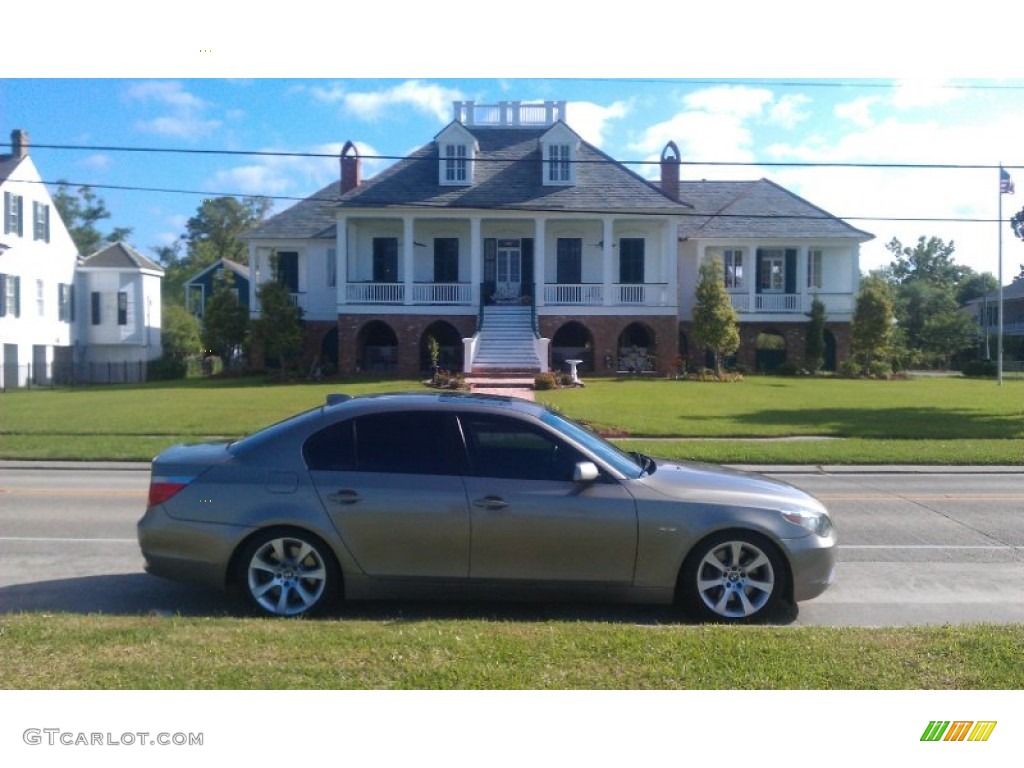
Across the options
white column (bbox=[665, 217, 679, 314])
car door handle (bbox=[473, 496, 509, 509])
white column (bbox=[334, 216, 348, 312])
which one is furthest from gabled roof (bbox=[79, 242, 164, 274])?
car door handle (bbox=[473, 496, 509, 509])

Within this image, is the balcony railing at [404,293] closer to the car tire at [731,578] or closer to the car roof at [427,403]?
the car roof at [427,403]

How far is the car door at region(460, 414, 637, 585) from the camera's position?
6555 millimetres

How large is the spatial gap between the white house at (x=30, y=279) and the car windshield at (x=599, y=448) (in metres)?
36.2

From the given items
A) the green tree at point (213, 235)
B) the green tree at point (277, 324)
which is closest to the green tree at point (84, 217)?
the green tree at point (213, 235)

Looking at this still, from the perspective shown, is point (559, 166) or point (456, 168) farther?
point (456, 168)

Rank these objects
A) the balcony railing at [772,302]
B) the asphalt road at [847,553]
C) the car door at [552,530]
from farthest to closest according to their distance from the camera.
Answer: the balcony railing at [772,302]
the asphalt road at [847,553]
the car door at [552,530]

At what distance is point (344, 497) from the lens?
6672 millimetres

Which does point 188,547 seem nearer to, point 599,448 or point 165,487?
point 165,487

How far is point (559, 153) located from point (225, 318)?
1484 centimetres

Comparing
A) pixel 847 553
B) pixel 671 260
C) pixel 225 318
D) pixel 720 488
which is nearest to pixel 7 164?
pixel 225 318

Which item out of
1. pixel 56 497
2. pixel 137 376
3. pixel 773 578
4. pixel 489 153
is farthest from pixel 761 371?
pixel 773 578

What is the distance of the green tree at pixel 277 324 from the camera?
3522 centimetres

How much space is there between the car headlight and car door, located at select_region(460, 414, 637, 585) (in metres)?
1.11

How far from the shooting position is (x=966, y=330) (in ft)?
211
